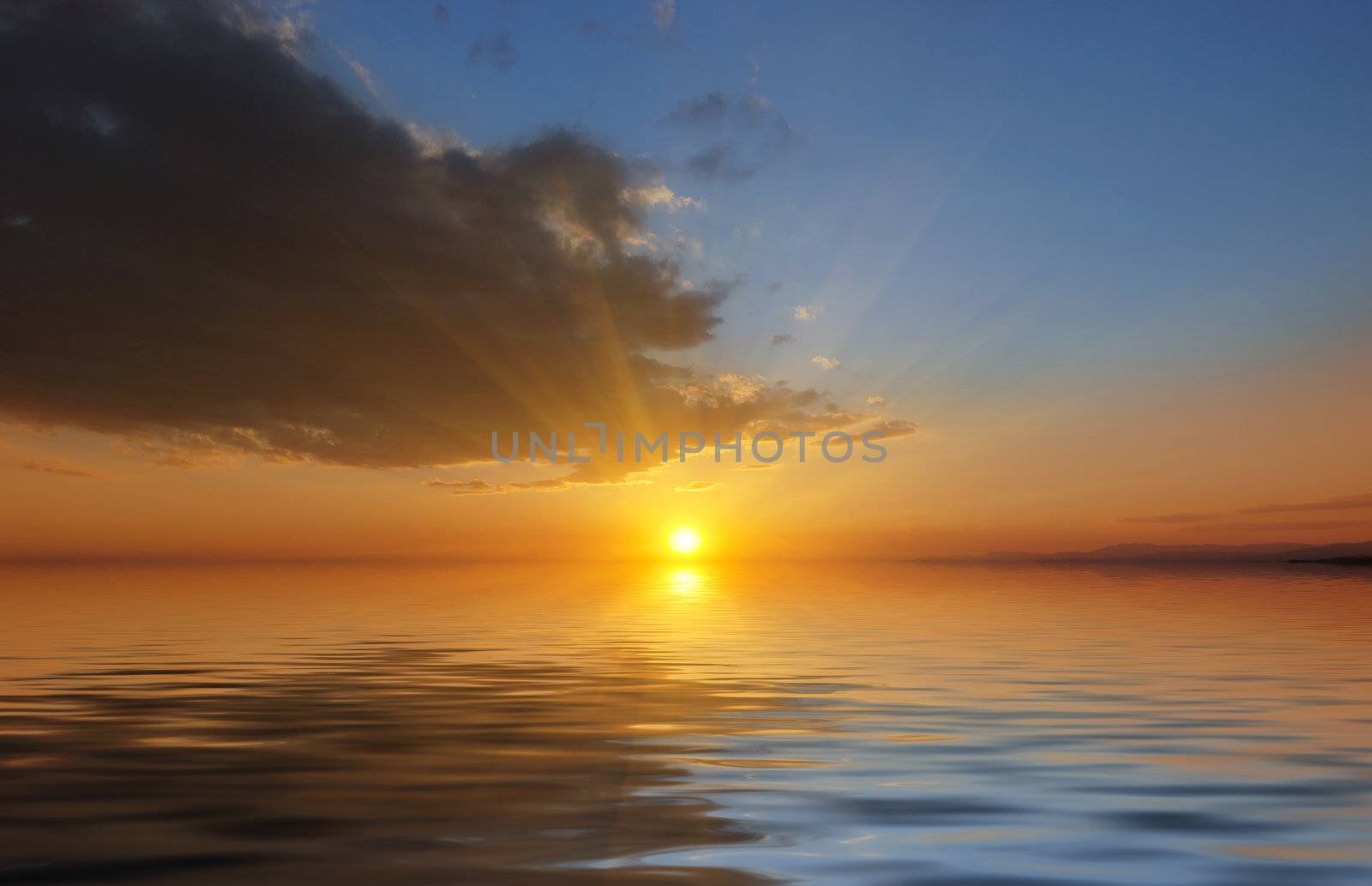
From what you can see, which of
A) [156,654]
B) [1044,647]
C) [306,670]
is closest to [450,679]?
[306,670]

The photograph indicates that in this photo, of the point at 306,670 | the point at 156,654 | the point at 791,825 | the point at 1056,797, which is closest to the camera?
the point at 791,825

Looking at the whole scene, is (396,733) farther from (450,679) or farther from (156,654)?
(156,654)

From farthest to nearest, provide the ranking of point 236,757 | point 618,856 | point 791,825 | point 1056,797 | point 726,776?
point 236,757 < point 726,776 < point 1056,797 < point 791,825 < point 618,856

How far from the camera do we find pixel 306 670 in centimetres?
2383

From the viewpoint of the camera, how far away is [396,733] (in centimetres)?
1546

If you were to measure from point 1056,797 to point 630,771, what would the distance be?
16.1ft

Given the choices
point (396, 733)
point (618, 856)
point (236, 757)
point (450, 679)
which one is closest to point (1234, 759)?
point (618, 856)

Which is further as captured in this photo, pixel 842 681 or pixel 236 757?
pixel 842 681

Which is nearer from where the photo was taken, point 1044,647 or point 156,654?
point 156,654

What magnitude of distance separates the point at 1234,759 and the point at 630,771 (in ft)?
26.0

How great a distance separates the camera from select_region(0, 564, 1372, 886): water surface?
29.6 ft

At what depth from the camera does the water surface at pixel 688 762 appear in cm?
902

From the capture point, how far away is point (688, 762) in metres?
13.2

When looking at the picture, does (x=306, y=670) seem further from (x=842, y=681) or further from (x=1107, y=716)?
(x=1107, y=716)
